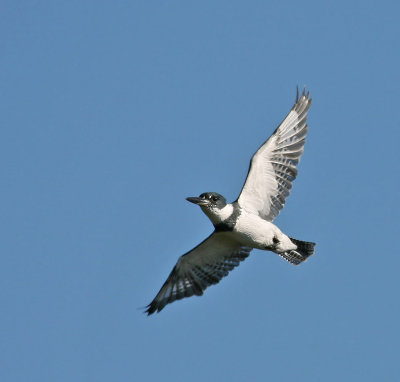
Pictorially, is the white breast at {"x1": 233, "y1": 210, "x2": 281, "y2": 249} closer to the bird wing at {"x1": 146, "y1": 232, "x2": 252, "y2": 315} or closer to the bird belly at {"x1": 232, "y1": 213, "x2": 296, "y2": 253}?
the bird belly at {"x1": 232, "y1": 213, "x2": 296, "y2": 253}

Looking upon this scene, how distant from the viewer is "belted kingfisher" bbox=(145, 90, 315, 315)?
43.7 feet

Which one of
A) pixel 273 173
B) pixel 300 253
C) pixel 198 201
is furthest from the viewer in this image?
pixel 300 253

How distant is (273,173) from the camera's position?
46.1ft

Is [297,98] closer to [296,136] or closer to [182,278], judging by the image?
[296,136]

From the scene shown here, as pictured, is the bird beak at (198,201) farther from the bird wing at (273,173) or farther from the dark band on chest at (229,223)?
the bird wing at (273,173)

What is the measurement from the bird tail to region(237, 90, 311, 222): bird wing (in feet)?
2.64

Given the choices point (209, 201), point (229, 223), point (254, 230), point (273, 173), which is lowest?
point (254, 230)

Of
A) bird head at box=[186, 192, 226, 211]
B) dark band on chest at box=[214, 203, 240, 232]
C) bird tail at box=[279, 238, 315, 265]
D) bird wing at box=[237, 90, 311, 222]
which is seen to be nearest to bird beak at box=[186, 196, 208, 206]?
bird head at box=[186, 192, 226, 211]

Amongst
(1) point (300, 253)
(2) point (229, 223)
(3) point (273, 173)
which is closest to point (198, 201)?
(2) point (229, 223)

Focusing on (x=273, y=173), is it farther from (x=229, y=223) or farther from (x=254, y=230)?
(x=229, y=223)

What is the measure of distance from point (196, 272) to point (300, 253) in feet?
6.38

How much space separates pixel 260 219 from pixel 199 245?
126 cm

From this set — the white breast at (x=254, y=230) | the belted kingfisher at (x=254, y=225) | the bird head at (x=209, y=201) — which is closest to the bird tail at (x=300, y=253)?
the belted kingfisher at (x=254, y=225)

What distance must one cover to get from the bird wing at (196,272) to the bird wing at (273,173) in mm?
860
